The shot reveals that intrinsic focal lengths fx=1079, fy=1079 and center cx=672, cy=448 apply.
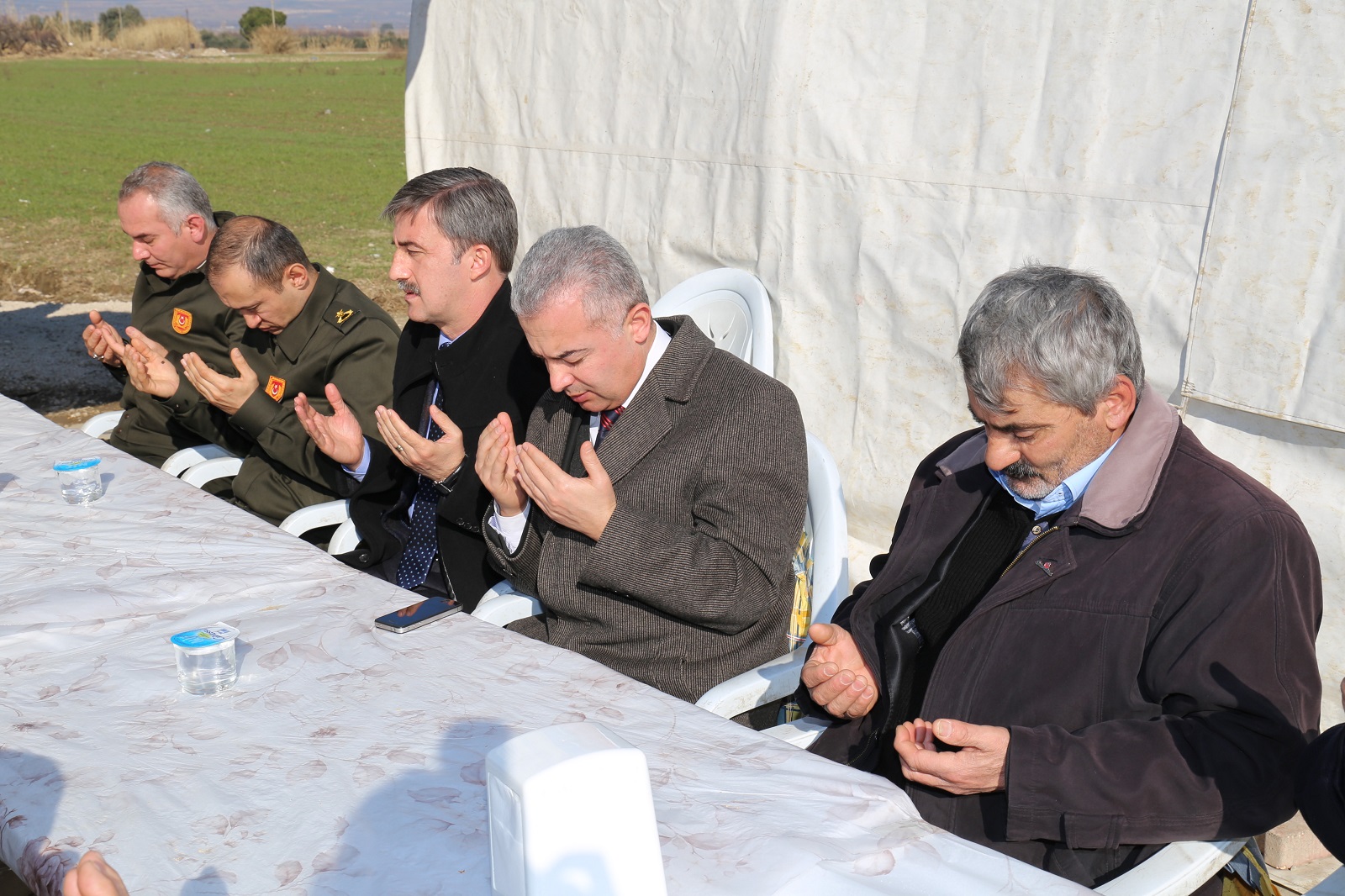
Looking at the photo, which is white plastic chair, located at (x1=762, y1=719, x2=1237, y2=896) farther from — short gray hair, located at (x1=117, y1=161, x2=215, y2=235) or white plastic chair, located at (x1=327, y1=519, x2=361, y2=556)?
short gray hair, located at (x1=117, y1=161, x2=215, y2=235)

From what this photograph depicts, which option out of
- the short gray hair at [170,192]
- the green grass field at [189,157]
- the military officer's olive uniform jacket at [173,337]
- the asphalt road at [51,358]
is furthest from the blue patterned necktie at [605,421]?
the green grass field at [189,157]

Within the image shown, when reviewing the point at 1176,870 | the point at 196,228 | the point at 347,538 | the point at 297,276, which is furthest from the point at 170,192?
the point at 1176,870

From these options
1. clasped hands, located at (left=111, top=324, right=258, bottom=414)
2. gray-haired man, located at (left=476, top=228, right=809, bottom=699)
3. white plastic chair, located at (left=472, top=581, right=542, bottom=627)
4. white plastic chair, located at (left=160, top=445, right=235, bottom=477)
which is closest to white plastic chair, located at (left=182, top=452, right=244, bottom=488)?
white plastic chair, located at (left=160, top=445, right=235, bottom=477)

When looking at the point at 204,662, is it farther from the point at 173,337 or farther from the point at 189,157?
the point at 189,157

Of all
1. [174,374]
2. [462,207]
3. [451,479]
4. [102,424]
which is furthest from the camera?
[102,424]

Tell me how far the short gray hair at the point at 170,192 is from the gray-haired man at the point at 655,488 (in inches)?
87.1

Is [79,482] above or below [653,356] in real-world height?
below

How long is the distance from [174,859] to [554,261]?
1.41 metres

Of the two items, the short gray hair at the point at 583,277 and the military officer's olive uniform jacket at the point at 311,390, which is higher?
the short gray hair at the point at 583,277

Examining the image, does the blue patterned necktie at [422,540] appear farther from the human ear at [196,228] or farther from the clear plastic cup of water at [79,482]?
the human ear at [196,228]

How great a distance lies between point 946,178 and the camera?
10.7 ft

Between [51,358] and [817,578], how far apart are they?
6.82 metres

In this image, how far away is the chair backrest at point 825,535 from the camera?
8.17ft

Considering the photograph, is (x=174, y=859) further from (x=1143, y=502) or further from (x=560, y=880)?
(x=1143, y=502)
